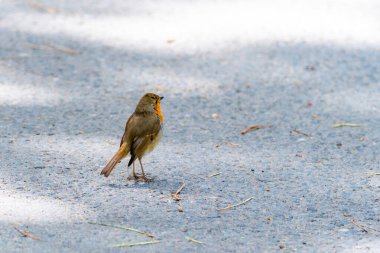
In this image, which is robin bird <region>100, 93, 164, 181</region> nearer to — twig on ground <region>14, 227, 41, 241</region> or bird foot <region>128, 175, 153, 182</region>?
bird foot <region>128, 175, 153, 182</region>

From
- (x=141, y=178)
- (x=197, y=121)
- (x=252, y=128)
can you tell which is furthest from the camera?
(x=197, y=121)

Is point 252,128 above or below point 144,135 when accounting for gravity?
below

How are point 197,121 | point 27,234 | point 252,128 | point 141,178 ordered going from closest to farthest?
point 27,234
point 141,178
point 252,128
point 197,121

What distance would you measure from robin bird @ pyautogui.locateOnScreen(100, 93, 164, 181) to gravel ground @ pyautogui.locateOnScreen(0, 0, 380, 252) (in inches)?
8.1

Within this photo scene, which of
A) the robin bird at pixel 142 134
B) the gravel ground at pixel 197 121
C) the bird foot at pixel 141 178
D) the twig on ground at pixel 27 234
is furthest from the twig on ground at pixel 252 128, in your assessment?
the twig on ground at pixel 27 234

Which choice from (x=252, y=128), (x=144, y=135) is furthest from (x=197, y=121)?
(x=144, y=135)

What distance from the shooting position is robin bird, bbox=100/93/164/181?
5.59 metres

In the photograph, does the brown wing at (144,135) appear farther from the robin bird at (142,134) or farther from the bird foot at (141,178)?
the bird foot at (141,178)

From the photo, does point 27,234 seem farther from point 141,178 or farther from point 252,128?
point 252,128

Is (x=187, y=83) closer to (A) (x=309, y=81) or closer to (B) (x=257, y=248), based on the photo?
(A) (x=309, y=81)

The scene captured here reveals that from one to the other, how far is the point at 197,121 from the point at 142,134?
4.29 feet

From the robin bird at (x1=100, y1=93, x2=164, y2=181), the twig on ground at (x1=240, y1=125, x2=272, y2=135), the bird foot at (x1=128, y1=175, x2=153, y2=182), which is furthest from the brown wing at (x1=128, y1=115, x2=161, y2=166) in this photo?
the twig on ground at (x1=240, y1=125, x2=272, y2=135)

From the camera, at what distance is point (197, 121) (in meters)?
6.93

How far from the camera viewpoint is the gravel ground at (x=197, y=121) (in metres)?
4.98
